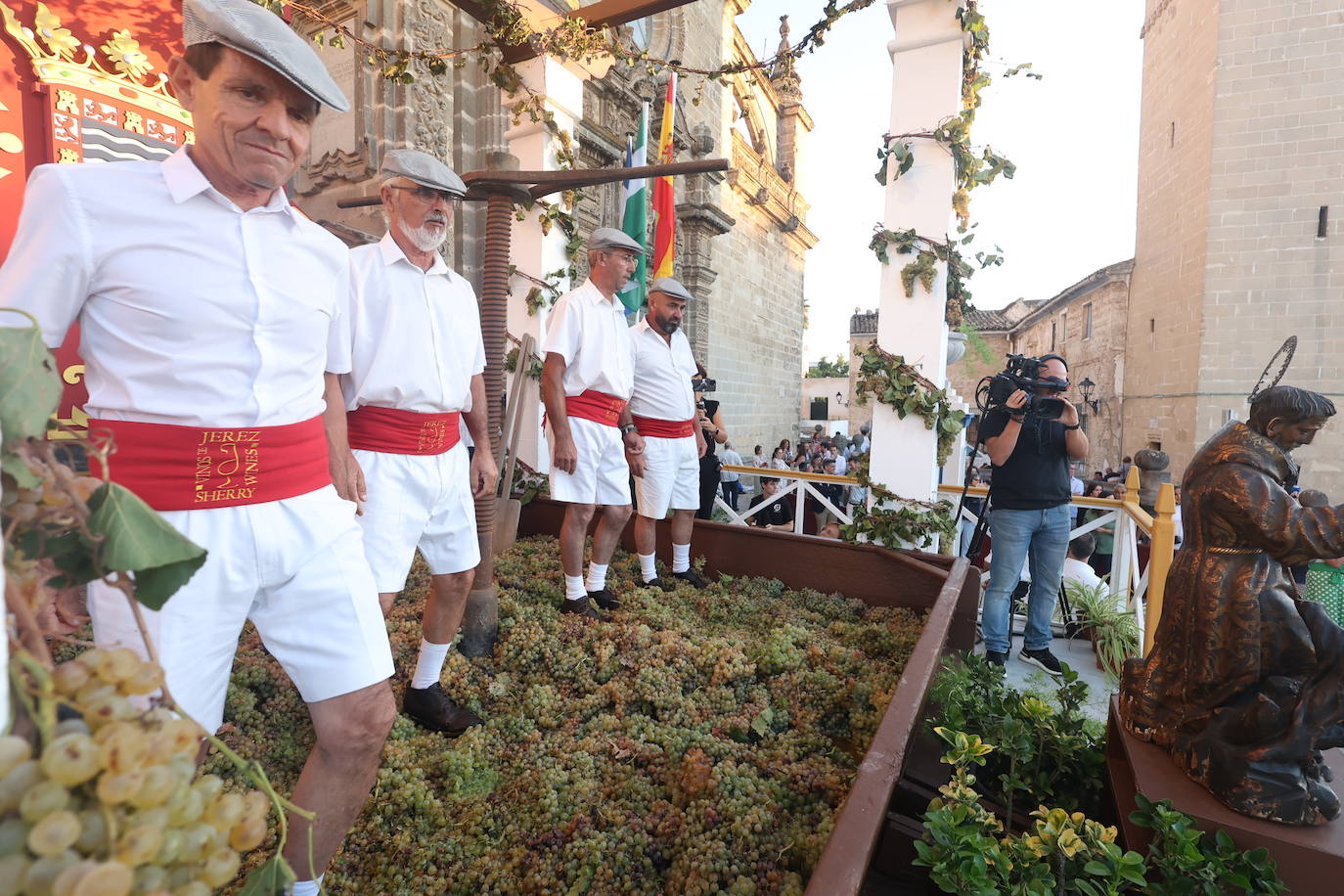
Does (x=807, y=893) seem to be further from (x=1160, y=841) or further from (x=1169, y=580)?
(x=1169, y=580)

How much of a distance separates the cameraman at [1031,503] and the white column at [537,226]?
318cm

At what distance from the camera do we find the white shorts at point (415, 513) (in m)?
2.25

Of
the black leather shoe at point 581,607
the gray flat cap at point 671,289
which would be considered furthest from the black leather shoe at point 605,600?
the gray flat cap at point 671,289

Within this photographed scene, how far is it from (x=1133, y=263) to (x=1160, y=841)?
19.9 meters

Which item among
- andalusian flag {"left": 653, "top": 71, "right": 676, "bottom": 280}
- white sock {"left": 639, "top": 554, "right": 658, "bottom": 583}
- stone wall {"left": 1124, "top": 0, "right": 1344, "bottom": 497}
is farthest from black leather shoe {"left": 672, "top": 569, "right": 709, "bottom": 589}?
stone wall {"left": 1124, "top": 0, "right": 1344, "bottom": 497}

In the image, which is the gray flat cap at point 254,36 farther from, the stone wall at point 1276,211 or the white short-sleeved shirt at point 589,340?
the stone wall at point 1276,211

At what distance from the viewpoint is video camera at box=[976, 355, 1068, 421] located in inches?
148

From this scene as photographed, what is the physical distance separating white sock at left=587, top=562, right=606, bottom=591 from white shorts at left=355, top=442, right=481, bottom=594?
1.32m

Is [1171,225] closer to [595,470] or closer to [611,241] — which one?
[611,241]

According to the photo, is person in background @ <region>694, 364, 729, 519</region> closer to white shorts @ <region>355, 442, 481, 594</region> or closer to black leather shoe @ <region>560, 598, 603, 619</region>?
black leather shoe @ <region>560, 598, 603, 619</region>

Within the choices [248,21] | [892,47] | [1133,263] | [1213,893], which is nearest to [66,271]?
[248,21]

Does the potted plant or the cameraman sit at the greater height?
the cameraman

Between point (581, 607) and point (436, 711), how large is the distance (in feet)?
3.46

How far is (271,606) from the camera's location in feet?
4.80
